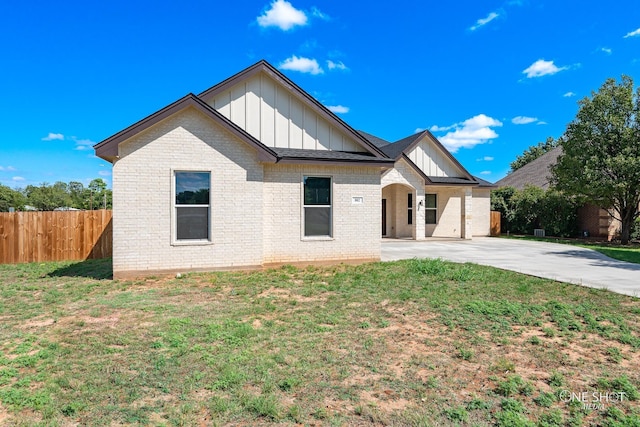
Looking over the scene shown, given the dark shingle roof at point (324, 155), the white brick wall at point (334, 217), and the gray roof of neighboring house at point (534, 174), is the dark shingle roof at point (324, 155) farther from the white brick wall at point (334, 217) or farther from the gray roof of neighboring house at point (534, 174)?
the gray roof of neighboring house at point (534, 174)

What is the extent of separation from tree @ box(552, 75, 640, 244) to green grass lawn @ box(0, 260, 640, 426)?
48.1 feet

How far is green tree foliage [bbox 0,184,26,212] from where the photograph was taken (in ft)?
219

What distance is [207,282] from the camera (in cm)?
871

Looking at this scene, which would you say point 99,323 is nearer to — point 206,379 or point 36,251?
point 206,379

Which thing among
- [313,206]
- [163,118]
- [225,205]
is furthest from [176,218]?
[313,206]

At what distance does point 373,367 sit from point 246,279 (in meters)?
5.38

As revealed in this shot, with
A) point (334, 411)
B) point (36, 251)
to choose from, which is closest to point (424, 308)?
point (334, 411)

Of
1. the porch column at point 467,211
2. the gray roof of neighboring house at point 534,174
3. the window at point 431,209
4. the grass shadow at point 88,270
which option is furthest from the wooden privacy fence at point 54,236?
the gray roof of neighboring house at point 534,174

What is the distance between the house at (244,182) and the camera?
358 inches

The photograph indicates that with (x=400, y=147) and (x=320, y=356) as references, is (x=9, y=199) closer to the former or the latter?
(x=400, y=147)

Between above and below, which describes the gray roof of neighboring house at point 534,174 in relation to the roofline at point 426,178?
above

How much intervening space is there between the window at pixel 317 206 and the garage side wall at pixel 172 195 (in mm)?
1564

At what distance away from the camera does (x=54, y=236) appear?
12406 millimetres

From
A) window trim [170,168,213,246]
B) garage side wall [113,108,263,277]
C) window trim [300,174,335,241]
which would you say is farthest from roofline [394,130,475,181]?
window trim [170,168,213,246]
